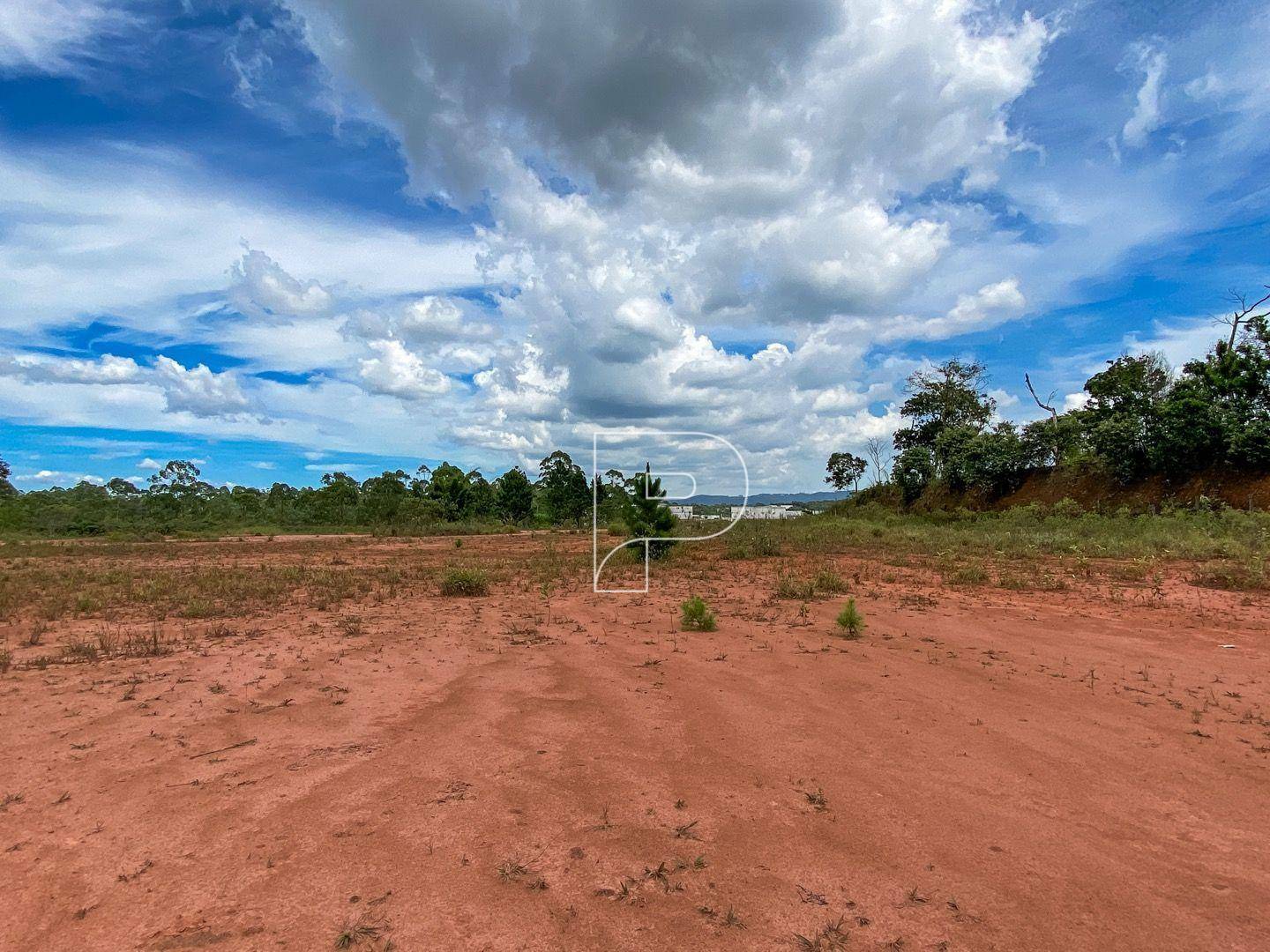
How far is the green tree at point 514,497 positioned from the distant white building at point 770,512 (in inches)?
717

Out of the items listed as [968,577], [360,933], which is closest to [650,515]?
[968,577]

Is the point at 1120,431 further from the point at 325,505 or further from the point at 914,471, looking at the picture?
the point at 325,505

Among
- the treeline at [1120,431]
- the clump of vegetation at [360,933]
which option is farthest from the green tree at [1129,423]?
the clump of vegetation at [360,933]

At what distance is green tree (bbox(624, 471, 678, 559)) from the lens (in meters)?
16.8

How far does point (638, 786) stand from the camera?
4.09 metres

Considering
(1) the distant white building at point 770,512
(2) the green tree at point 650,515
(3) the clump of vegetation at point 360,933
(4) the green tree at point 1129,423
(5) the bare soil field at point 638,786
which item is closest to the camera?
(3) the clump of vegetation at point 360,933

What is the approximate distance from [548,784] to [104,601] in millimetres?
10554

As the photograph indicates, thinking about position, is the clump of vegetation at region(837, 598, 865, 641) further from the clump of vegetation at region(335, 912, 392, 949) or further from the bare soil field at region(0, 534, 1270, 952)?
the clump of vegetation at region(335, 912, 392, 949)

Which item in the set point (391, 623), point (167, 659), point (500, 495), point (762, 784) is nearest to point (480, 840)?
point (762, 784)

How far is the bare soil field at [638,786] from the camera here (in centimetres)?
285

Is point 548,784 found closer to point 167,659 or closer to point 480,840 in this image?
point 480,840

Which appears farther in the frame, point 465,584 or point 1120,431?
point 1120,431

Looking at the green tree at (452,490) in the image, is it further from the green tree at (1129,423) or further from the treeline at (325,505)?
the green tree at (1129,423)

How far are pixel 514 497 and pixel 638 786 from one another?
145ft
